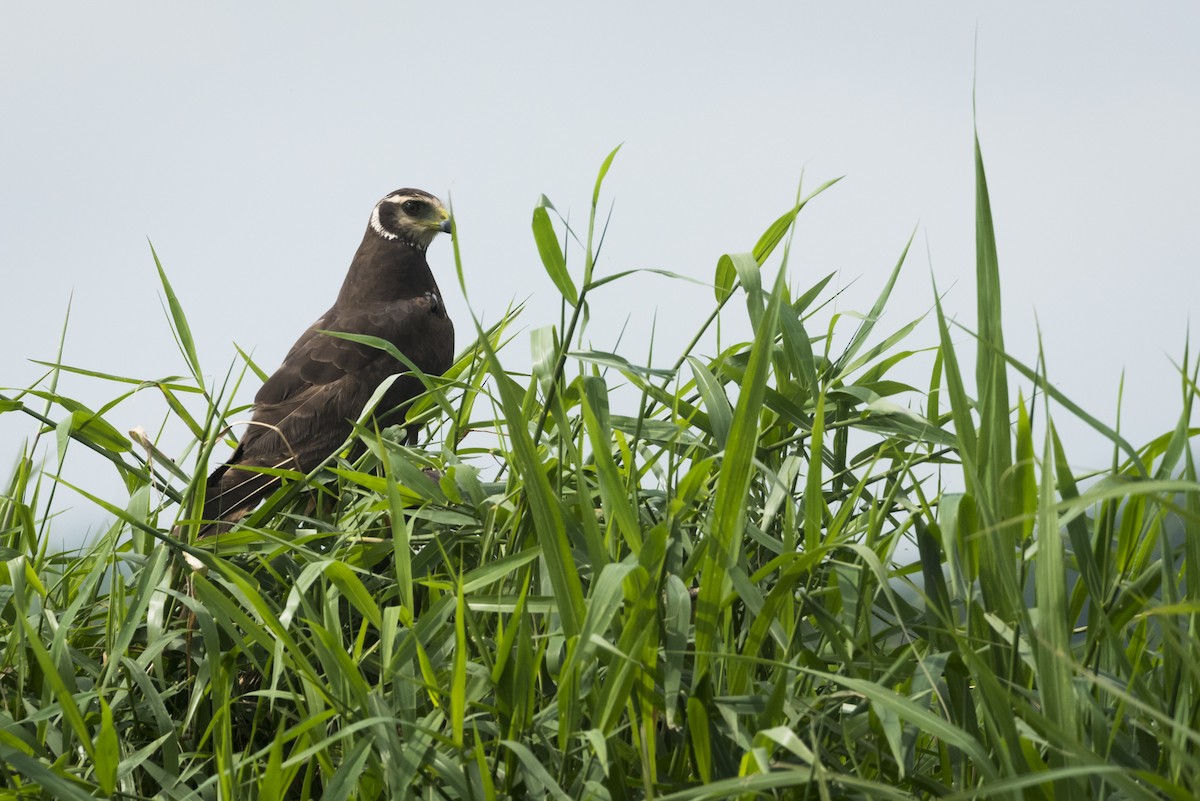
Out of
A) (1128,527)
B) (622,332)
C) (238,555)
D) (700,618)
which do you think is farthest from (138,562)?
(1128,527)

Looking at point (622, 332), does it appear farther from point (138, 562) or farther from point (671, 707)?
point (138, 562)

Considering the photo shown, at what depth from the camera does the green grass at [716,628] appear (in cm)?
114

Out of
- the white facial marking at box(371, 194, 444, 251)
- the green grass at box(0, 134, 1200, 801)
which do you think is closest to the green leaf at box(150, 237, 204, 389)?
the green grass at box(0, 134, 1200, 801)

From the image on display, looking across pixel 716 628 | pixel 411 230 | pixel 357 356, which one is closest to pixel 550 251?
pixel 716 628

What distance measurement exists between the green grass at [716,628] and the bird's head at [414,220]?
3.89 metres

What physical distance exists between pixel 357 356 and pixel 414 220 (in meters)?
1.40

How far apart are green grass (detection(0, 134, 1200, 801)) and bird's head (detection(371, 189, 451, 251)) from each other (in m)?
3.89

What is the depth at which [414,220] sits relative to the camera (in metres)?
5.56

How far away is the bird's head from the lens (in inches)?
218

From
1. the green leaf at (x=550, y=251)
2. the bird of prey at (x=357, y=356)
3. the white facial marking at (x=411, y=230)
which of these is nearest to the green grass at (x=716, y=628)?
the green leaf at (x=550, y=251)

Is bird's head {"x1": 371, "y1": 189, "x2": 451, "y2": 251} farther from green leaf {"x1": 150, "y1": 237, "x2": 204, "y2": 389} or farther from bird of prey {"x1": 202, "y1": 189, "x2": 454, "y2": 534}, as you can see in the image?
green leaf {"x1": 150, "y1": 237, "x2": 204, "y2": 389}

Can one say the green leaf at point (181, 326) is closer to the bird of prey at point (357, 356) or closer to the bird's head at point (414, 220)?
the bird of prey at point (357, 356)

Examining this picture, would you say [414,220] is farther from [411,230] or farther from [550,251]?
[550,251]

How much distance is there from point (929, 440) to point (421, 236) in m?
4.34
